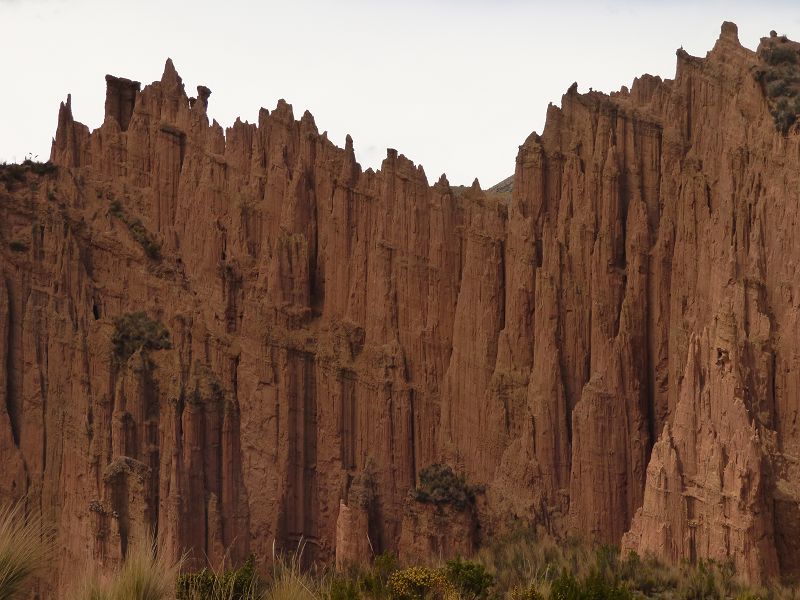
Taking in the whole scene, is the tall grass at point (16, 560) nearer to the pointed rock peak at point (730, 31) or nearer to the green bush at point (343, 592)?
the green bush at point (343, 592)

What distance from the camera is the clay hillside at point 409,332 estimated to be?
25125 mm

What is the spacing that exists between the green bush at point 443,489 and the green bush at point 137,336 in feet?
29.4

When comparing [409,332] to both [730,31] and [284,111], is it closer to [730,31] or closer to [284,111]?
[284,111]

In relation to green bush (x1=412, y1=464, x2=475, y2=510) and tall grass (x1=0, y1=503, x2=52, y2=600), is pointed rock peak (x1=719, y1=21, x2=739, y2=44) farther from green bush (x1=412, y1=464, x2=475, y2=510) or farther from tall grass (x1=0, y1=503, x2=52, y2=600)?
tall grass (x1=0, y1=503, x2=52, y2=600)

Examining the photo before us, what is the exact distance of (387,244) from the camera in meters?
A: 32.7

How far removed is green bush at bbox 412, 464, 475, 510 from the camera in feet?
98.7

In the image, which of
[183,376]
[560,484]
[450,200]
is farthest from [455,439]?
[183,376]

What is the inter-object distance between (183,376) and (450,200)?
8721 mm

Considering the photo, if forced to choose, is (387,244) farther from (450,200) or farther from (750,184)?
(750,184)

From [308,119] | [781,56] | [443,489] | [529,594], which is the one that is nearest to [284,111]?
[308,119]

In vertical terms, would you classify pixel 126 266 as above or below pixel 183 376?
above

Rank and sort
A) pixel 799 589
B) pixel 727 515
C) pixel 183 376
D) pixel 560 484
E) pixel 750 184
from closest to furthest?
pixel 799 589 → pixel 727 515 → pixel 750 184 → pixel 560 484 → pixel 183 376

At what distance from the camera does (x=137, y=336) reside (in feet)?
120

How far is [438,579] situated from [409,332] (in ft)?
43.8
